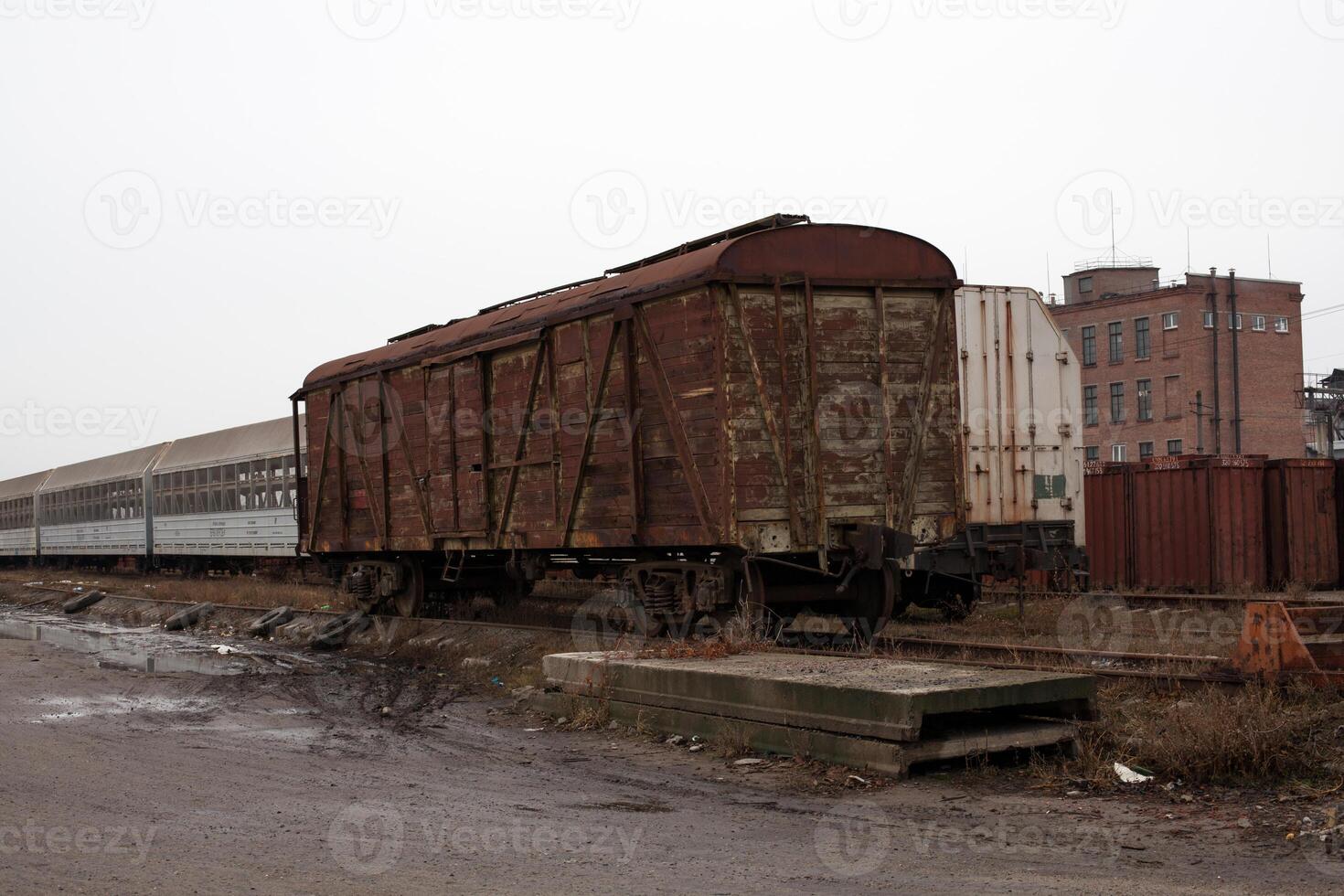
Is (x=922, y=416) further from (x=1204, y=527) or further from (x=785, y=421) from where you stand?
(x=1204, y=527)

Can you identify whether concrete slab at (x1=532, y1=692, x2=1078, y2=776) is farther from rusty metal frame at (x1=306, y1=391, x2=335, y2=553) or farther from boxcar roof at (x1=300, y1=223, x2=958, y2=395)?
rusty metal frame at (x1=306, y1=391, x2=335, y2=553)

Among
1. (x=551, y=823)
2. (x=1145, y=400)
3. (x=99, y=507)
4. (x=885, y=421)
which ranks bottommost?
(x=551, y=823)

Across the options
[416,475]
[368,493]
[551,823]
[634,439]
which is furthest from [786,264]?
[368,493]

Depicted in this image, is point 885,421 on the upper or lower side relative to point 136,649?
upper

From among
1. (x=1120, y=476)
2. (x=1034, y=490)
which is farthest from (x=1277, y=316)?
(x=1034, y=490)

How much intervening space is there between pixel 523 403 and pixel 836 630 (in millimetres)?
4010

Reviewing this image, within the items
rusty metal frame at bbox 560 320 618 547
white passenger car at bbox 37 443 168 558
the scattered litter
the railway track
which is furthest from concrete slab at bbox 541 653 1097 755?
white passenger car at bbox 37 443 168 558

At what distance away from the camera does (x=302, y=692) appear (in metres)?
11.6

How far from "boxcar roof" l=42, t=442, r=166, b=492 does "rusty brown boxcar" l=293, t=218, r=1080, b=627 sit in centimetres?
2376

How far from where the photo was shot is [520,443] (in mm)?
12984

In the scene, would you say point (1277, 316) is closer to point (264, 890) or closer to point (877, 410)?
point (877, 410)

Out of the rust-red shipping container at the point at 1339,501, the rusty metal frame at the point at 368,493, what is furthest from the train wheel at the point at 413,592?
the rust-red shipping container at the point at 1339,501

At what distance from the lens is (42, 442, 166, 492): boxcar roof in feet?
111

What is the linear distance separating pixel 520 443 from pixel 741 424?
3466 mm
